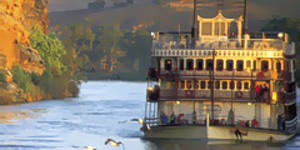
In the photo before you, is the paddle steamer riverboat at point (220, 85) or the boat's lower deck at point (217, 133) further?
the paddle steamer riverboat at point (220, 85)

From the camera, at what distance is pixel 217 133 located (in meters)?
56.9

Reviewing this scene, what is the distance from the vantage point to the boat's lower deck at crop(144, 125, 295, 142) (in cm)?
5691

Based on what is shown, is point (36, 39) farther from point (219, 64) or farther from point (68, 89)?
point (219, 64)

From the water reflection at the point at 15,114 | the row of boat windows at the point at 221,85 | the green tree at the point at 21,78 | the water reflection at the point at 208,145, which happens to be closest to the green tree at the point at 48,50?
the green tree at the point at 21,78

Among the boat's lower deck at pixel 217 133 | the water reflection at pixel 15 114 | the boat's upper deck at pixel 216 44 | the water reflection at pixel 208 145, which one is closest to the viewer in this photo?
the water reflection at pixel 208 145

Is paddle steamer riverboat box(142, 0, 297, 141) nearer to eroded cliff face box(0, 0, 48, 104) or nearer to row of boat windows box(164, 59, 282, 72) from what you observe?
row of boat windows box(164, 59, 282, 72)

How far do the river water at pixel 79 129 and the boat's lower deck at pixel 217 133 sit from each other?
1.15 ft

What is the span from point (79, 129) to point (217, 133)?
708 inches

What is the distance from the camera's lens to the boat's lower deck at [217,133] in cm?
5691

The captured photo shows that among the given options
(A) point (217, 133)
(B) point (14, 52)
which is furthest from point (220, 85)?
(B) point (14, 52)

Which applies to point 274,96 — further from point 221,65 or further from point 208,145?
point 208,145

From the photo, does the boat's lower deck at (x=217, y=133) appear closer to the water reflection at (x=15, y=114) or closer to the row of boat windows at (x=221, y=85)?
the row of boat windows at (x=221, y=85)

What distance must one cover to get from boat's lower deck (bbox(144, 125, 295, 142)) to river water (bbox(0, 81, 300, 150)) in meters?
0.35

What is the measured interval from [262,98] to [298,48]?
9601cm
